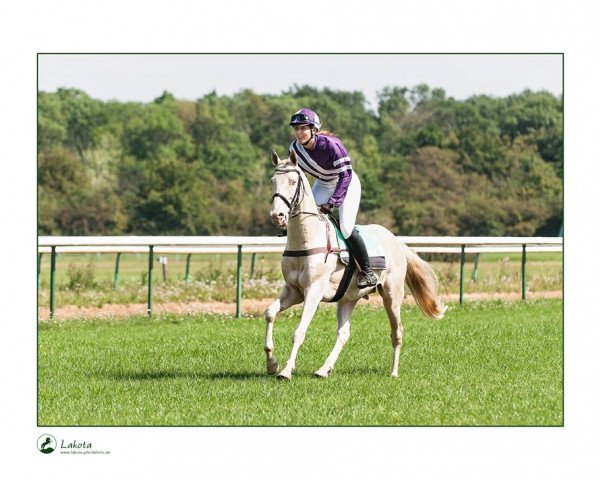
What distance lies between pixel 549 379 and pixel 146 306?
9.57 metres

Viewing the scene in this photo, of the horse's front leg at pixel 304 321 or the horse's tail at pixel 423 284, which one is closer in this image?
the horse's front leg at pixel 304 321

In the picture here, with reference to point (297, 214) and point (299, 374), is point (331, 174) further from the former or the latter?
point (299, 374)

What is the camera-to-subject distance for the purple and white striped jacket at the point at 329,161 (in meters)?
10.8

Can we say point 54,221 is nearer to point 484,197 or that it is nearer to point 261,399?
point 484,197

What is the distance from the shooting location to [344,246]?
11281 millimetres

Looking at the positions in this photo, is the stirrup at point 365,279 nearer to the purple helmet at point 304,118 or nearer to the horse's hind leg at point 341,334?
the horse's hind leg at point 341,334

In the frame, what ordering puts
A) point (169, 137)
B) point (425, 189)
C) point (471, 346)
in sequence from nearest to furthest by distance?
point (471, 346), point (425, 189), point (169, 137)

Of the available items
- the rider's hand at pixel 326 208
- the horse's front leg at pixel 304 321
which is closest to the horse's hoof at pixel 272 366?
the horse's front leg at pixel 304 321

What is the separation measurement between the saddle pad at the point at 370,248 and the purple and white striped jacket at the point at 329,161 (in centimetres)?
43

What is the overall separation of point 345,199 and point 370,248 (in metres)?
0.66

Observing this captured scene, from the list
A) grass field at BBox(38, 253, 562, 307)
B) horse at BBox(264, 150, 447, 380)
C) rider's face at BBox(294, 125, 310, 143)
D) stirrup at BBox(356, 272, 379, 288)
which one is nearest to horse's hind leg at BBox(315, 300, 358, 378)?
horse at BBox(264, 150, 447, 380)

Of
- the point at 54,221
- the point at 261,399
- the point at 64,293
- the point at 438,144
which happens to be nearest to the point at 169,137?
the point at 438,144

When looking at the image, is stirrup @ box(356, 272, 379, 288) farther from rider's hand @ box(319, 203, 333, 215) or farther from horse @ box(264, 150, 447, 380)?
rider's hand @ box(319, 203, 333, 215)
